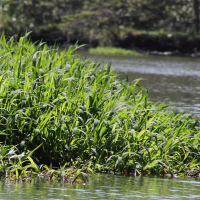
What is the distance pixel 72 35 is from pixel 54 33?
2.42m

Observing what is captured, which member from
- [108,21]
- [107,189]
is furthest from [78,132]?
[108,21]

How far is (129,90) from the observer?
7.15m

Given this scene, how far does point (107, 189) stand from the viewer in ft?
14.4

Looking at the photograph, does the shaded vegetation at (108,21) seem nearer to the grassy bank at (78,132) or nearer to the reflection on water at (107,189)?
the grassy bank at (78,132)

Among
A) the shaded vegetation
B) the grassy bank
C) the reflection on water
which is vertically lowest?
the reflection on water

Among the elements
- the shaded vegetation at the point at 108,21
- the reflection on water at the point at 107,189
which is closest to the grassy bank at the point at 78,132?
the reflection on water at the point at 107,189

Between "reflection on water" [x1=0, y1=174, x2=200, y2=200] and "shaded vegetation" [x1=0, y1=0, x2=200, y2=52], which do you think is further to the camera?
"shaded vegetation" [x1=0, y1=0, x2=200, y2=52]

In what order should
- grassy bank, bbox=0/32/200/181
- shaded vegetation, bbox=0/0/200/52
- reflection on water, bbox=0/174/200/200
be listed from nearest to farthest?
1. reflection on water, bbox=0/174/200/200
2. grassy bank, bbox=0/32/200/181
3. shaded vegetation, bbox=0/0/200/52

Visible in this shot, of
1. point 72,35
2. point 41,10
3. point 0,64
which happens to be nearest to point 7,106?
point 0,64

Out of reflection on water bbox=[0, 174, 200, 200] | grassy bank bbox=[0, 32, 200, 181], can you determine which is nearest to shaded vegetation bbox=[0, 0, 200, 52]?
grassy bank bbox=[0, 32, 200, 181]

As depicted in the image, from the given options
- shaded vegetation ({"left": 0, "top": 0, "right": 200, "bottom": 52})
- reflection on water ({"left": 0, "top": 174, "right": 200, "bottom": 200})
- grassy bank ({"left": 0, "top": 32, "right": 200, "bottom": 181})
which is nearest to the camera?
reflection on water ({"left": 0, "top": 174, "right": 200, "bottom": 200})

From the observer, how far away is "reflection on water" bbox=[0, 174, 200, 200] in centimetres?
404

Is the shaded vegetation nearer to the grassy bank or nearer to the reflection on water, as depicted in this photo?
the grassy bank

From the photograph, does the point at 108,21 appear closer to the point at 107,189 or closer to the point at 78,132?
the point at 78,132
